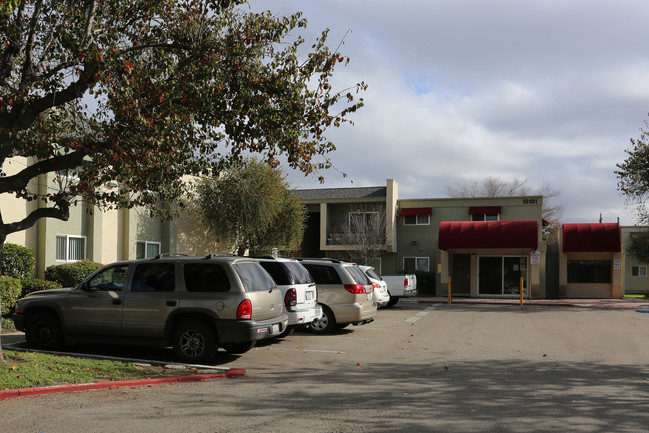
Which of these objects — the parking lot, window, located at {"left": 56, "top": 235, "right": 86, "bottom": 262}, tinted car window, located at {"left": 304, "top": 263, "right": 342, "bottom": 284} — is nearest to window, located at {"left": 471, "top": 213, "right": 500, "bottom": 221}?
the parking lot

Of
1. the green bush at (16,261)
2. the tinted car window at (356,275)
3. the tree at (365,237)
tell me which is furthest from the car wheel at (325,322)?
the tree at (365,237)

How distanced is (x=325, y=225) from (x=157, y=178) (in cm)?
2858

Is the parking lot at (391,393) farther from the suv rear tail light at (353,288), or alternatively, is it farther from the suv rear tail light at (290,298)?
the suv rear tail light at (353,288)

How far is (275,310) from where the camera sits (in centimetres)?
1054

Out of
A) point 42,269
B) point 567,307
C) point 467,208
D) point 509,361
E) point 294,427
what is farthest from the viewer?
point 467,208

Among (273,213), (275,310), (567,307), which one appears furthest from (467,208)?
(275,310)

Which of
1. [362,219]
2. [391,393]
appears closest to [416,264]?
[362,219]

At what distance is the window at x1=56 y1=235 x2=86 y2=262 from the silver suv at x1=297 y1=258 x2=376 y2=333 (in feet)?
31.4

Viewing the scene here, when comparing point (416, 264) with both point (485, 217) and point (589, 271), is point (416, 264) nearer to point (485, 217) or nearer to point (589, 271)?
point (485, 217)

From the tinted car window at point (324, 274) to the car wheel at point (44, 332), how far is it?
6186mm

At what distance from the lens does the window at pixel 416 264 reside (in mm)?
38500

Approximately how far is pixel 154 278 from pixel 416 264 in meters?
29.9

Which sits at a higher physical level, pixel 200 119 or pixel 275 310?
pixel 200 119

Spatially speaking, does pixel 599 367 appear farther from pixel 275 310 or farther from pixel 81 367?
pixel 81 367
